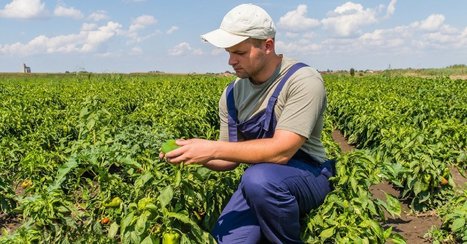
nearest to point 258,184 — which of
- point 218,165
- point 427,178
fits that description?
point 218,165

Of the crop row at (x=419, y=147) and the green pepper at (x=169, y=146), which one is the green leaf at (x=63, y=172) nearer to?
the green pepper at (x=169, y=146)

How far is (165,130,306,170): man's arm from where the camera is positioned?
3.11 m

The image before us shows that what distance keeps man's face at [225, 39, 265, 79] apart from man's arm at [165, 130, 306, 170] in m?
0.44

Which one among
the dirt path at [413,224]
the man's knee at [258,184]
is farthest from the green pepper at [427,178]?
the man's knee at [258,184]

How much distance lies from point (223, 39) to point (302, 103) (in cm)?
61

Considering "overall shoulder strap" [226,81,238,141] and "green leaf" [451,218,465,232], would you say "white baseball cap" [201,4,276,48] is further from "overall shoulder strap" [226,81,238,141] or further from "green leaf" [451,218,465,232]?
"green leaf" [451,218,465,232]

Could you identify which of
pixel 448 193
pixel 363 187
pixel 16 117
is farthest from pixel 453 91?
pixel 363 187

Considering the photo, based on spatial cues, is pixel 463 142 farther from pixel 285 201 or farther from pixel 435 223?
pixel 285 201

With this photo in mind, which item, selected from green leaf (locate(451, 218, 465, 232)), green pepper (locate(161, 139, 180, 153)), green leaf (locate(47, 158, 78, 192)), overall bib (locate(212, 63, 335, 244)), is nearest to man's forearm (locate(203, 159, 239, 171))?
overall bib (locate(212, 63, 335, 244))

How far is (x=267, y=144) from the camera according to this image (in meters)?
3.24

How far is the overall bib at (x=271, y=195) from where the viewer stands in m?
3.24

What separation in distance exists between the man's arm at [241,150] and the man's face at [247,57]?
0.44m

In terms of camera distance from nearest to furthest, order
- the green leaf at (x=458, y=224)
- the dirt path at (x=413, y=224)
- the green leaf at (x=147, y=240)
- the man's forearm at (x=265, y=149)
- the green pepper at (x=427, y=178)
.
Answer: the green leaf at (x=147, y=240)
the man's forearm at (x=265, y=149)
the green leaf at (x=458, y=224)
the dirt path at (x=413, y=224)
the green pepper at (x=427, y=178)

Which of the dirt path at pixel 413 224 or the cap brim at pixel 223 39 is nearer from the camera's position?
the cap brim at pixel 223 39
